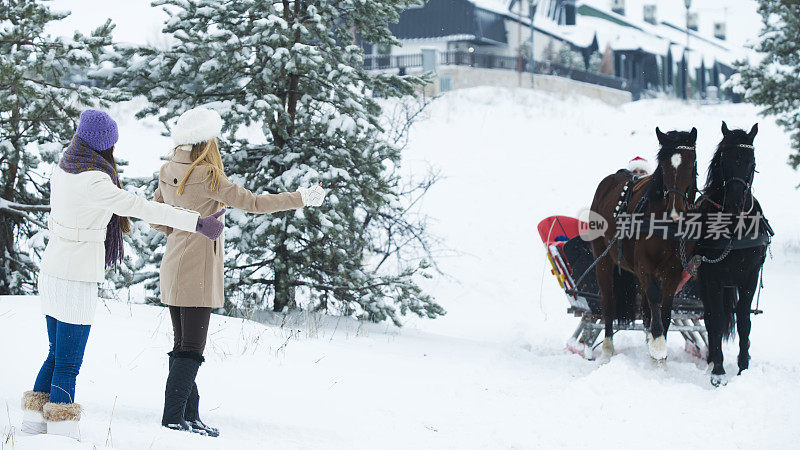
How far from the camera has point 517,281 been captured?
1645 cm

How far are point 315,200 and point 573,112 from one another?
30.3 m

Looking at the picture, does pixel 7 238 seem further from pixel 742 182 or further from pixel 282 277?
pixel 742 182

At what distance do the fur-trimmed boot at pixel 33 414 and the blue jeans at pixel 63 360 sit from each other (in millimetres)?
63

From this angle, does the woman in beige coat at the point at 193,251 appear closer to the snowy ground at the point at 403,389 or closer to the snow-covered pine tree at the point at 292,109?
the snowy ground at the point at 403,389

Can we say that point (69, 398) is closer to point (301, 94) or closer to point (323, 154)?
point (323, 154)

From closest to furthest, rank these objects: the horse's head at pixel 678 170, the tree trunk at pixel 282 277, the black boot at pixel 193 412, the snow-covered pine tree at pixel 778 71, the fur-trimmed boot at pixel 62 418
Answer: the fur-trimmed boot at pixel 62 418 → the black boot at pixel 193 412 → the horse's head at pixel 678 170 → the tree trunk at pixel 282 277 → the snow-covered pine tree at pixel 778 71

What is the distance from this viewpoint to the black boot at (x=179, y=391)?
4234 mm

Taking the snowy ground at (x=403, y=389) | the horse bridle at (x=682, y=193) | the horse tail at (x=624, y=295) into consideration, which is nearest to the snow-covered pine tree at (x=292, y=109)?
the snowy ground at (x=403, y=389)

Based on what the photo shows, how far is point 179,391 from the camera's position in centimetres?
425

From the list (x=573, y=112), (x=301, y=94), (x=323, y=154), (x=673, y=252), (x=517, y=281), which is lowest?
(x=517, y=281)

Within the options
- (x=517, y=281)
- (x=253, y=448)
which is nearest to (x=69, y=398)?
(x=253, y=448)

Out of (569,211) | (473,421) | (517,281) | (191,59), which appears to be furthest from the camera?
(569,211)

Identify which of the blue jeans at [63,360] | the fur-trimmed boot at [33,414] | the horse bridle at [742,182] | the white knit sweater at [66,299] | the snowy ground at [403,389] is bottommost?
the snowy ground at [403,389]

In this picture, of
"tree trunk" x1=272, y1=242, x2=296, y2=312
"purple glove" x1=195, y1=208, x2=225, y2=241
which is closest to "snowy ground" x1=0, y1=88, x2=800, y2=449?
"tree trunk" x1=272, y1=242, x2=296, y2=312
